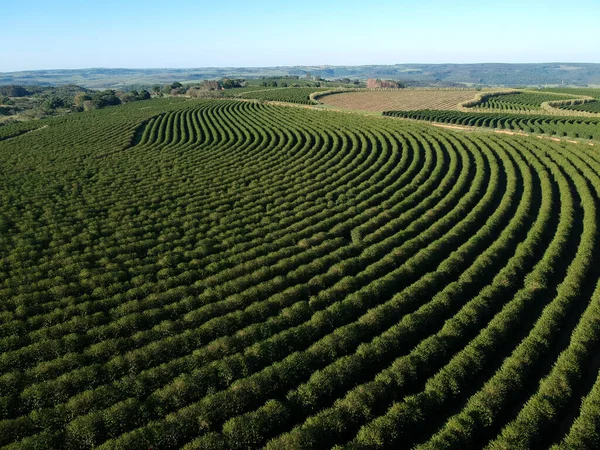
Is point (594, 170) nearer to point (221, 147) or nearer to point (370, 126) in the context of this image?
point (370, 126)

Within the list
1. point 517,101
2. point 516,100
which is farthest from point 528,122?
point 516,100

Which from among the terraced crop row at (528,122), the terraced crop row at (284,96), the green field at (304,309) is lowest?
the green field at (304,309)

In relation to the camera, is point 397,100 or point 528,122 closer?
point 528,122

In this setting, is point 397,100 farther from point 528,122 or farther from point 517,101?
point 528,122

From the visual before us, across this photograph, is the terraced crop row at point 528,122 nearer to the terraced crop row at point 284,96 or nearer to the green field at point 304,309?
the green field at point 304,309

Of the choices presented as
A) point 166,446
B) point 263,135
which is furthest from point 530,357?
point 263,135

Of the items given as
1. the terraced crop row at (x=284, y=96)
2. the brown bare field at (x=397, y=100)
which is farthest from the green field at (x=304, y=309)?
the terraced crop row at (x=284, y=96)

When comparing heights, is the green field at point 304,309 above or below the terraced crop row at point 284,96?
below
